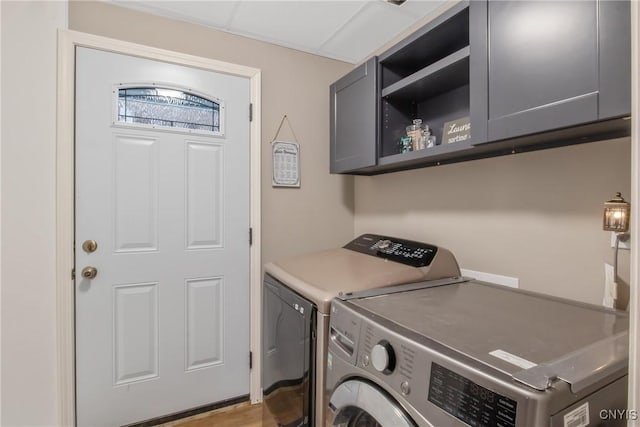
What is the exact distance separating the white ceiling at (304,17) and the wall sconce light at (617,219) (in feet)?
4.42

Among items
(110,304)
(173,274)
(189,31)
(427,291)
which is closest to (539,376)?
(427,291)

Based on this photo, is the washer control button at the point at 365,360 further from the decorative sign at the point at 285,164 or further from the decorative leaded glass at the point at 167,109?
the decorative leaded glass at the point at 167,109

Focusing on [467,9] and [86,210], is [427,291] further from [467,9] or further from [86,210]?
[86,210]

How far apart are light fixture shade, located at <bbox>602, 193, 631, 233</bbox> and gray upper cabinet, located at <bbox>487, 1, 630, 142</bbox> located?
1.08ft

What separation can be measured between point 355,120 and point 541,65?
41.1 inches

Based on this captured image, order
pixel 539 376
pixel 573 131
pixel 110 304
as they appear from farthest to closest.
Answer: pixel 110 304 → pixel 573 131 → pixel 539 376

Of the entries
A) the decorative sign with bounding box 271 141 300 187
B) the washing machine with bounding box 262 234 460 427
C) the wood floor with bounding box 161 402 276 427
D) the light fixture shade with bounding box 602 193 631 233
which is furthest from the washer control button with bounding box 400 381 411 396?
the decorative sign with bounding box 271 141 300 187

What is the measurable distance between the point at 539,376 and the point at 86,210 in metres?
2.02

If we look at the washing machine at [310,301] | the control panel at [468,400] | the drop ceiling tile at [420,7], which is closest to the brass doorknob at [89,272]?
the washing machine at [310,301]

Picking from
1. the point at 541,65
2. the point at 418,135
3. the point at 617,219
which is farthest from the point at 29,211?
the point at 617,219

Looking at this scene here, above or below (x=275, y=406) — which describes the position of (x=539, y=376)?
above

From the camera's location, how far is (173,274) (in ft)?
6.12

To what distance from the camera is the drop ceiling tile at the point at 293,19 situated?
5.60 ft

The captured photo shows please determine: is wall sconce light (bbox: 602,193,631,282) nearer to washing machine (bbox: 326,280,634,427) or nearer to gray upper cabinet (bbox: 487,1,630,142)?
washing machine (bbox: 326,280,634,427)
